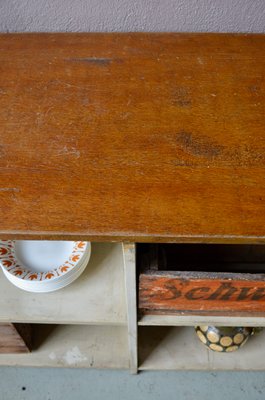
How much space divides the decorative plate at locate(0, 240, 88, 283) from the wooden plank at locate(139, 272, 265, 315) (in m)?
0.17

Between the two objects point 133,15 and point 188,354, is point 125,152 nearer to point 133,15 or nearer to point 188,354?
point 133,15

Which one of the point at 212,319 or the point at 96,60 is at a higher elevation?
the point at 96,60

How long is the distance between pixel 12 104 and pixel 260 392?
0.91m

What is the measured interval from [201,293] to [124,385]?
1.65 feet

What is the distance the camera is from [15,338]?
3.18 feet

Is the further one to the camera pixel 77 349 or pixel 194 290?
pixel 77 349

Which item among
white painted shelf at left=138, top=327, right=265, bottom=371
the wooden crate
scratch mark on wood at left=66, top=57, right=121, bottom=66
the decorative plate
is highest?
scratch mark on wood at left=66, top=57, right=121, bottom=66

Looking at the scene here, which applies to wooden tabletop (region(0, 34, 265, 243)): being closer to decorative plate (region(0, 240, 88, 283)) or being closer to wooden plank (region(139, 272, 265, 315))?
wooden plank (region(139, 272, 265, 315))

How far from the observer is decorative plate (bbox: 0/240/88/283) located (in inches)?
31.3

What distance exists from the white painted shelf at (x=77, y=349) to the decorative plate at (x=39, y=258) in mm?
324

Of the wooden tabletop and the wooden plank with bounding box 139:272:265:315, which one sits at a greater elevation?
the wooden tabletop

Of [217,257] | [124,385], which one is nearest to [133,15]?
[217,257]

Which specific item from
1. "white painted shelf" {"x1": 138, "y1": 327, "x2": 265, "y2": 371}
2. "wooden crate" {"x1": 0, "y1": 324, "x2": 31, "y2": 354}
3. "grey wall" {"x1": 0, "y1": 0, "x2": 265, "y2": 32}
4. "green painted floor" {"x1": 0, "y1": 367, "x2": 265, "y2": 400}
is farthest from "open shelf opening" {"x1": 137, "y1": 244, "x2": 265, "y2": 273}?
"grey wall" {"x1": 0, "y1": 0, "x2": 265, "y2": 32}

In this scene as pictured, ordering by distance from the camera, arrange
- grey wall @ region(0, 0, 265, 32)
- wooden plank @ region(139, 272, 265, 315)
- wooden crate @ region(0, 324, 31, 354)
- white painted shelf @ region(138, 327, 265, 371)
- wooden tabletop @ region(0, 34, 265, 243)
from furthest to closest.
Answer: white painted shelf @ region(138, 327, 265, 371) < wooden crate @ region(0, 324, 31, 354) < grey wall @ region(0, 0, 265, 32) < wooden plank @ region(139, 272, 265, 315) < wooden tabletop @ region(0, 34, 265, 243)
